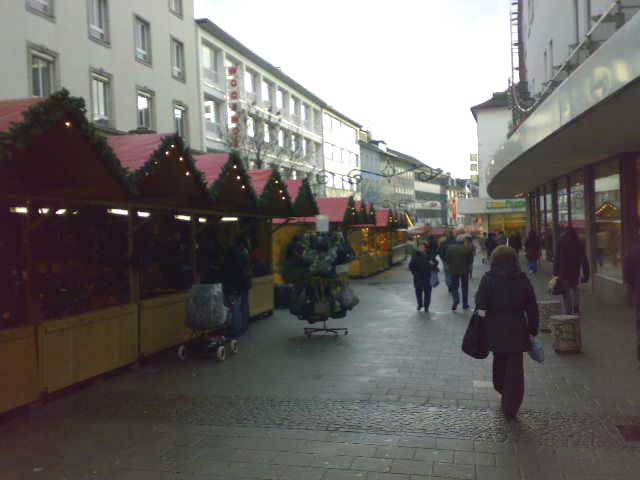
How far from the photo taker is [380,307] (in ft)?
53.2

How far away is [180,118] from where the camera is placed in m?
31.2

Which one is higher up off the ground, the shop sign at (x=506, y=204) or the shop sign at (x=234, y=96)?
the shop sign at (x=234, y=96)

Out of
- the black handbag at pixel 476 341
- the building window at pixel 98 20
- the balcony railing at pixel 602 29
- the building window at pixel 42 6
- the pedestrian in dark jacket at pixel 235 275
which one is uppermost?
the building window at pixel 98 20

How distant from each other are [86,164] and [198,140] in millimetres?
25958

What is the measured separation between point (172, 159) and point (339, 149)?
6255cm

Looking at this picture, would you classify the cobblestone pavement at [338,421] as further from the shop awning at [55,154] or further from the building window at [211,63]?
the building window at [211,63]

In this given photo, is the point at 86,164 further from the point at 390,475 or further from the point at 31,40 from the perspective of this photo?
the point at 31,40

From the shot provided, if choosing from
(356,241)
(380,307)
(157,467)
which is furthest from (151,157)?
(356,241)

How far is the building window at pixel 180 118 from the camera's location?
30.3 meters

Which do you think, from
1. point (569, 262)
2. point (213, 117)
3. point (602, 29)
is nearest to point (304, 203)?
point (569, 262)

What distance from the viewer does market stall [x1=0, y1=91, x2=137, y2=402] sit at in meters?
6.52

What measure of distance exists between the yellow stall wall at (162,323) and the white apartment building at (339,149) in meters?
49.5

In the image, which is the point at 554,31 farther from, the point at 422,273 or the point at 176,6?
the point at 176,6

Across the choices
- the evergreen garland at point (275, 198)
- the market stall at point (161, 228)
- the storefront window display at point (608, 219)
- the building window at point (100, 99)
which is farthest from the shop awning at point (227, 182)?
the building window at point (100, 99)
